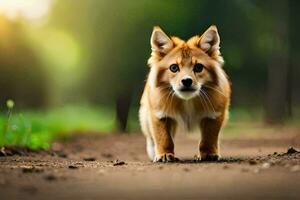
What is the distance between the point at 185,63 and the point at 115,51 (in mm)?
17986

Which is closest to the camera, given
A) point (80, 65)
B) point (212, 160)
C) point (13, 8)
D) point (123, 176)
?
point (123, 176)

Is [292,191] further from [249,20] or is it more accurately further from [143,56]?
[249,20]

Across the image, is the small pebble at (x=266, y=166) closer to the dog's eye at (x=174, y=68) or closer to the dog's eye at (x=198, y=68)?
the dog's eye at (x=198, y=68)

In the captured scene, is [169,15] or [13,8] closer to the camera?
[169,15]

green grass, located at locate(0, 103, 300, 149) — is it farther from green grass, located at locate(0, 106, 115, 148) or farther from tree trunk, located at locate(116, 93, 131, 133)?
tree trunk, located at locate(116, 93, 131, 133)

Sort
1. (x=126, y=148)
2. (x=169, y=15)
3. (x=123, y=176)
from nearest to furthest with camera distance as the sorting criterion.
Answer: (x=123, y=176) → (x=126, y=148) → (x=169, y=15)

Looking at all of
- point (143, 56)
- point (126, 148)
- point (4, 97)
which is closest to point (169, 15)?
point (143, 56)

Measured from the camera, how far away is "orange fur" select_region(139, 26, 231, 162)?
868 centimetres

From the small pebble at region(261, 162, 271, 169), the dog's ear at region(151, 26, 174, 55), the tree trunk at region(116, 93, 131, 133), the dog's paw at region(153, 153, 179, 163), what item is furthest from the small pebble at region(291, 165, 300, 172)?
the tree trunk at region(116, 93, 131, 133)

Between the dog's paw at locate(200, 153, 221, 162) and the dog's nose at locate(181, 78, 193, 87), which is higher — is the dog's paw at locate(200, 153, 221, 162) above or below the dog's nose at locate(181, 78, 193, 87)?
below

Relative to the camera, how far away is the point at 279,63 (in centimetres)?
3197

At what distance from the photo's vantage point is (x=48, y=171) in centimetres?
709

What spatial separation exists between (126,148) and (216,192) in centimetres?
1099

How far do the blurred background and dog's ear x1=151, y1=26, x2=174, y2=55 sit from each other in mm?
8574
